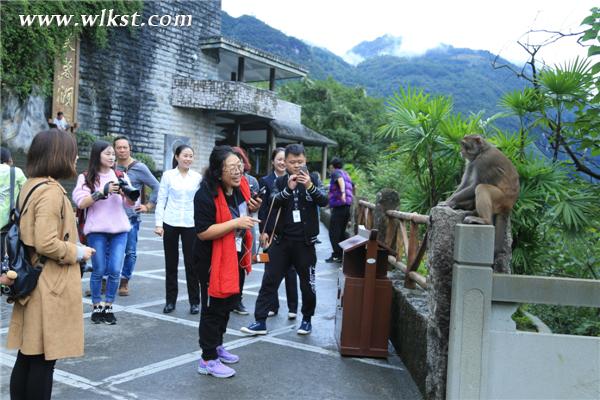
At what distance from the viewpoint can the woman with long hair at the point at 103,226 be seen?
16.0 ft

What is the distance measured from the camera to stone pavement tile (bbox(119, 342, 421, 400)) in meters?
3.50

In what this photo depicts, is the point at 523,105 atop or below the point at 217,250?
atop

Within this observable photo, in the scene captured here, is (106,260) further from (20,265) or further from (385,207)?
(385,207)

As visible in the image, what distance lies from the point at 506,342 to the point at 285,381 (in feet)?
5.56

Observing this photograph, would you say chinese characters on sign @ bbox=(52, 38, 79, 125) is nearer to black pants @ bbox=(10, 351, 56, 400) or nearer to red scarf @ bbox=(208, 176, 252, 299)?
red scarf @ bbox=(208, 176, 252, 299)

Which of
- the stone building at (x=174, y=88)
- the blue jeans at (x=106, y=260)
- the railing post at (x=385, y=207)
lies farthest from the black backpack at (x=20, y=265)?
the stone building at (x=174, y=88)

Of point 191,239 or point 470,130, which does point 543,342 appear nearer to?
point 470,130

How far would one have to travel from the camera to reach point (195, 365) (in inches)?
158

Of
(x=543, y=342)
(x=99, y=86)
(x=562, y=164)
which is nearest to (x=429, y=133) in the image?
(x=562, y=164)

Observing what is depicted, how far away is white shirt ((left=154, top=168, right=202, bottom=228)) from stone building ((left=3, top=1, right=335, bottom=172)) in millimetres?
13375

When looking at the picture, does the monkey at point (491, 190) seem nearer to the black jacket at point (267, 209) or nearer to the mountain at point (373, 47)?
the black jacket at point (267, 209)

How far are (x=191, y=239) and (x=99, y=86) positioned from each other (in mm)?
15492

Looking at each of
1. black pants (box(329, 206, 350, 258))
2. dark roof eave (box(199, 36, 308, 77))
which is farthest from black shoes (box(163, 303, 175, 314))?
dark roof eave (box(199, 36, 308, 77))

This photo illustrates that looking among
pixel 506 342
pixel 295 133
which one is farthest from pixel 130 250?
pixel 295 133
